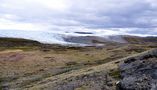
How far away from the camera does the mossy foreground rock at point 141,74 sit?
30906mm

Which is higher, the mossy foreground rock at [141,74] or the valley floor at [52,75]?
the mossy foreground rock at [141,74]

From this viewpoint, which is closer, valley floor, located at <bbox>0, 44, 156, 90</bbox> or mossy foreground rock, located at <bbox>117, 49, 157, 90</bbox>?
mossy foreground rock, located at <bbox>117, 49, 157, 90</bbox>

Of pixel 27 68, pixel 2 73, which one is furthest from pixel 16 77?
pixel 27 68

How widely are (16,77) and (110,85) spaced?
2712 cm

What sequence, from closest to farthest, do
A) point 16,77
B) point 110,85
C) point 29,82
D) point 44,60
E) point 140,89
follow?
point 140,89 < point 110,85 < point 29,82 < point 16,77 < point 44,60

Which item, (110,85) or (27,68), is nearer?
(110,85)

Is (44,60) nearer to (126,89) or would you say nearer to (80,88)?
(80,88)

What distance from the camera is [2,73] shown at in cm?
6894

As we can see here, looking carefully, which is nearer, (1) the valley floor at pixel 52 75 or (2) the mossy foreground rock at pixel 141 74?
(2) the mossy foreground rock at pixel 141 74

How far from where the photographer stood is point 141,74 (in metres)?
33.2

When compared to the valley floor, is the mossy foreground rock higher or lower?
higher

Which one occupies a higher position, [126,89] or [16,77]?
[126,89]

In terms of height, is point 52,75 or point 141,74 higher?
point 141,74

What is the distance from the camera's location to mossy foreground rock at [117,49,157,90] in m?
30.9
